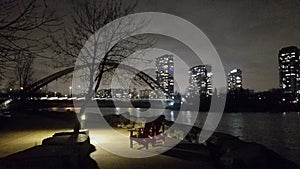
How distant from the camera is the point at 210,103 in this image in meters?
121

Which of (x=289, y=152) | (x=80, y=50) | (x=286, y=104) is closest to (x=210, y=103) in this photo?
(x=286, y=104)

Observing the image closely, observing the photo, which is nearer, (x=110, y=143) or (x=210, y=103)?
(x=110, y=143)

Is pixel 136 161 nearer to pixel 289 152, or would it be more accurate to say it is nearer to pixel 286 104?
pixel 289 152

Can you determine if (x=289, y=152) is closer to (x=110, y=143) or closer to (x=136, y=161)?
(x=110, y=143)

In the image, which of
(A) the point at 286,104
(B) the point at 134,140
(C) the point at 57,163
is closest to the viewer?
(C) the point at 57,163

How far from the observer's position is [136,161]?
382 inches

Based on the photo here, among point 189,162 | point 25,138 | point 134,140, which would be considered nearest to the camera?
point 189,162

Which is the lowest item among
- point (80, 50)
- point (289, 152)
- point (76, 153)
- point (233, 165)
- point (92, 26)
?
point (289, 152)

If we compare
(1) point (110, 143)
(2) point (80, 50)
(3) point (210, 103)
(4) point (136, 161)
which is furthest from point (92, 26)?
(3) point (210, 103)

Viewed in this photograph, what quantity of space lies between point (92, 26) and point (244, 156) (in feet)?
28.2

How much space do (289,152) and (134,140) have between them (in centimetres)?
1883

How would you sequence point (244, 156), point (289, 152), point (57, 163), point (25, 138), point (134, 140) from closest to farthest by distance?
point (57, 163) → point (244, 156) → point (134, 140) → point (25, 138) → point (289, 152)

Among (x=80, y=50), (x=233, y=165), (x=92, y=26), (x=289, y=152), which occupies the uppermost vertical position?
(x=92, y=26)

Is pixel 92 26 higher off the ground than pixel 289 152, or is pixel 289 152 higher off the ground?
Result: pixel 92 26
